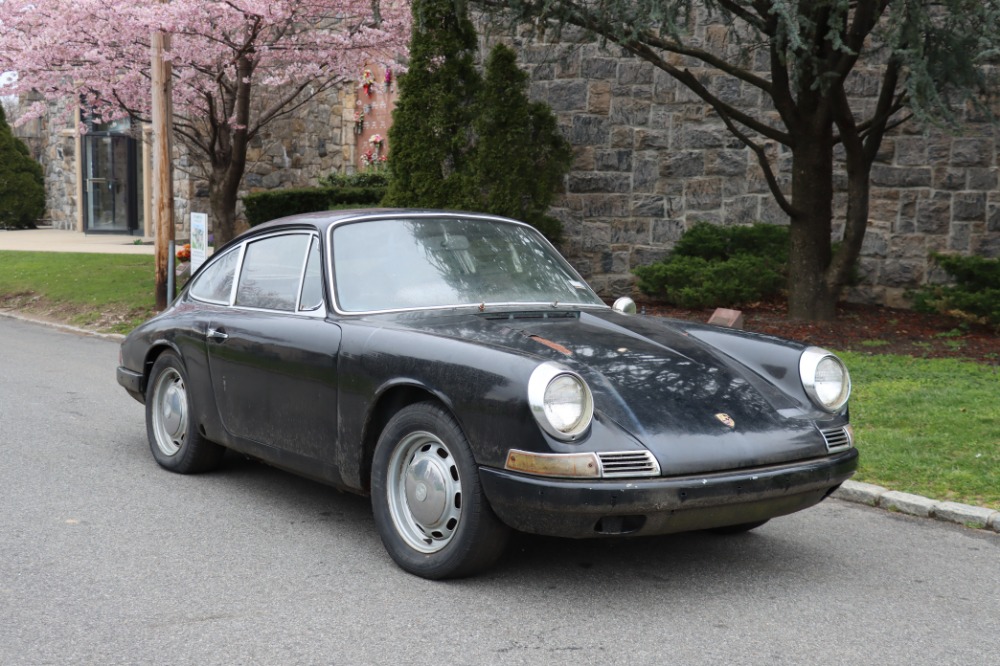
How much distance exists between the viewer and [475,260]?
5.67m

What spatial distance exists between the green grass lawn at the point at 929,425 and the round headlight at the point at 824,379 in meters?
1.46

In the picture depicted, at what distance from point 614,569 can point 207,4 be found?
1239 centimetres

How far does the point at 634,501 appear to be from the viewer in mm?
4074

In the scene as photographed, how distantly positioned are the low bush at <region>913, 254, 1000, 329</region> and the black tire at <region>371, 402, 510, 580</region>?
8444 mm

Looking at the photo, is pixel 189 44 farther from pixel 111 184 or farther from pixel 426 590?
pixel 111 184

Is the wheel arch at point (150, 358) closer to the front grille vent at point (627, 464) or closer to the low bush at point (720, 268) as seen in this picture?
the front grille vent at point (627, 464)

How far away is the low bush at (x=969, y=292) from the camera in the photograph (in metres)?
11.4

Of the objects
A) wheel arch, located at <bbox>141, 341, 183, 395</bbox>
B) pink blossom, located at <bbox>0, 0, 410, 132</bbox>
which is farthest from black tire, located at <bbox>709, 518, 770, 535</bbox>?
pink blossom, located at <bbox>0, 0, 410, 132</bbox>

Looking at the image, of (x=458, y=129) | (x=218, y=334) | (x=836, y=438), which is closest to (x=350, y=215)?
(x=218, y=334)

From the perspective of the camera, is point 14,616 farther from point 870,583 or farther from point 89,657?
point 870,583

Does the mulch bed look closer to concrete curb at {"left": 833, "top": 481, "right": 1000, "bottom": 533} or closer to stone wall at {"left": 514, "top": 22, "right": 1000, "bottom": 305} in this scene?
stone wall at {"left": 514, "top": 22, "right": 1000, "bottom": 305}

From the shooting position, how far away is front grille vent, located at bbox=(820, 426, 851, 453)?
4660mm

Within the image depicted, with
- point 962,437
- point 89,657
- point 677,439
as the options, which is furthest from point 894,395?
point 89,657

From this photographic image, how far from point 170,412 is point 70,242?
21.2 m
